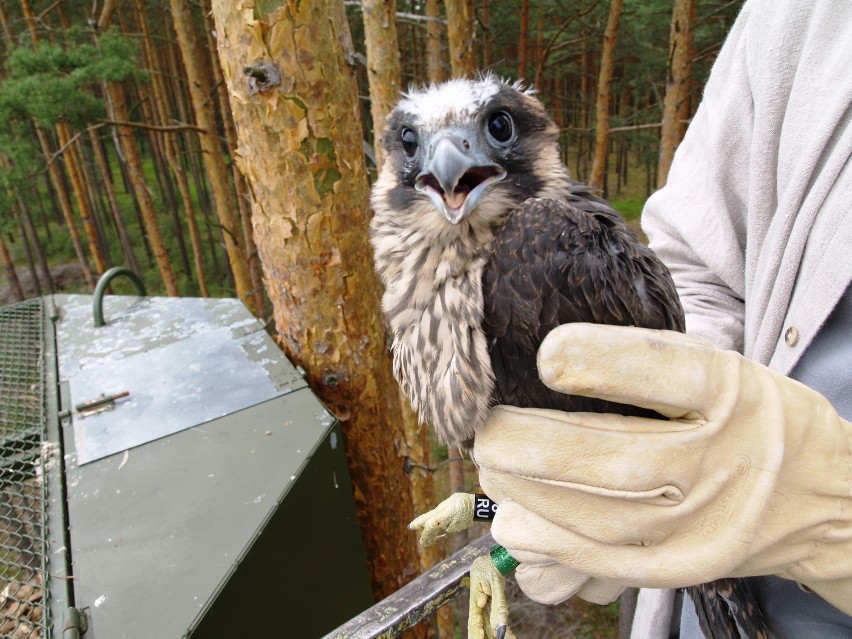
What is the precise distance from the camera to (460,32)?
6418 millimetres

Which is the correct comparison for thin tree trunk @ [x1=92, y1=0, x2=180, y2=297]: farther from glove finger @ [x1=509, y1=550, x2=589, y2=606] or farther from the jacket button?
the jacket button

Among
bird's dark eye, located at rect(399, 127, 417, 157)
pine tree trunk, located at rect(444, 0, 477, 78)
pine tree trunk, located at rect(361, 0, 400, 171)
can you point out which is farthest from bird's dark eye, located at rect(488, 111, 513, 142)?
pine tree trunk, located at rect(444, 0, 477, 78)

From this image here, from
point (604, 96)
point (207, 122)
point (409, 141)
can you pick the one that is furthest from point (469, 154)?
point (604, 96)

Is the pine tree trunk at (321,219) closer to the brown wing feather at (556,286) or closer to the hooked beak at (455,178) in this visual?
the hooked beak at (455,178)

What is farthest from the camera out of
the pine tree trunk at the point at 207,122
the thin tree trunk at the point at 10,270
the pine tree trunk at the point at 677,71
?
the thin tree trunk at the point at 10,270

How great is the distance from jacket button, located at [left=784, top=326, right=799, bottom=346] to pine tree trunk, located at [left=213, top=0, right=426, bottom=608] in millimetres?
1968

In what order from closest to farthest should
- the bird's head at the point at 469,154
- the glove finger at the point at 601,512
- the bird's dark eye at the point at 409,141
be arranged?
1. the glove finger at the point at 601,512
2. the bird's head at the point at 469,154
3. the bird's dark eye at the point at 409,141

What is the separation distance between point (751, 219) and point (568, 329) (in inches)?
34.4

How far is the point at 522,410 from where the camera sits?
4.86 feet

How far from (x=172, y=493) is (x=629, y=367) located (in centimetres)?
172

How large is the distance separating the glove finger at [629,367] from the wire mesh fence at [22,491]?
64.3 inches

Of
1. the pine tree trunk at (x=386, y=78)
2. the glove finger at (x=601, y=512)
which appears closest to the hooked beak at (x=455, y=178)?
the glove finger at (x=601, y=512)

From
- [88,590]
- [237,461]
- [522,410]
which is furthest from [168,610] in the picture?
[522,410]

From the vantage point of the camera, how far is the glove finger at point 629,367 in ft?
4.16
